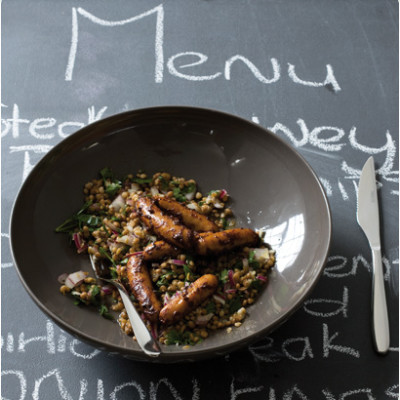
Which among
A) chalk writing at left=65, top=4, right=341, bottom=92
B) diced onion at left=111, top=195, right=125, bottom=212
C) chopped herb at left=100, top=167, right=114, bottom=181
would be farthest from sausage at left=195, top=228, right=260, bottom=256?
chalk writing at left=65, top=4, right=341, bottom=92

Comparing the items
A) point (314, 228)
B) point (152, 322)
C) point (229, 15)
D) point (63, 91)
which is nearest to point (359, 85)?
point (229, 15)

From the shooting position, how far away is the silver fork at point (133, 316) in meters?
1.47

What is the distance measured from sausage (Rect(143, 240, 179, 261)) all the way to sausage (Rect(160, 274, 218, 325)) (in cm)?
13

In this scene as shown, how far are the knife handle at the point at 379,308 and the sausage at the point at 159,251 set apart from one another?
618 mm

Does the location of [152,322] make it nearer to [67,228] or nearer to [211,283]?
[211,283]

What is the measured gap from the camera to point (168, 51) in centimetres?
247

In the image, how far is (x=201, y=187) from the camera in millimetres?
1972

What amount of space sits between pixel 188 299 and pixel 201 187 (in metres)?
0.50

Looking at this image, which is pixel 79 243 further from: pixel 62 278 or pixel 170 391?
pixel 170 391

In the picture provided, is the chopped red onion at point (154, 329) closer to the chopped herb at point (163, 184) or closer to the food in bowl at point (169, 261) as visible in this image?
the food in bowl at point (169, 261)

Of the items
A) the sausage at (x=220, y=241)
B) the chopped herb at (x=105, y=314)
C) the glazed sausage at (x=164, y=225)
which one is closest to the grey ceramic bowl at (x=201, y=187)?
the chopped herb at (x=105, y=314)

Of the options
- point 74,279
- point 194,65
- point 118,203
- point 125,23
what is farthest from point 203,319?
point 125,23

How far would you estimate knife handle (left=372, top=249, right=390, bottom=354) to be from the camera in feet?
5.57

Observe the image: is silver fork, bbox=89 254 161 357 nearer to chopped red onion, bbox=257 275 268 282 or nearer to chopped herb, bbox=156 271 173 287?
chopped herb, bbox=156 271 173 287
